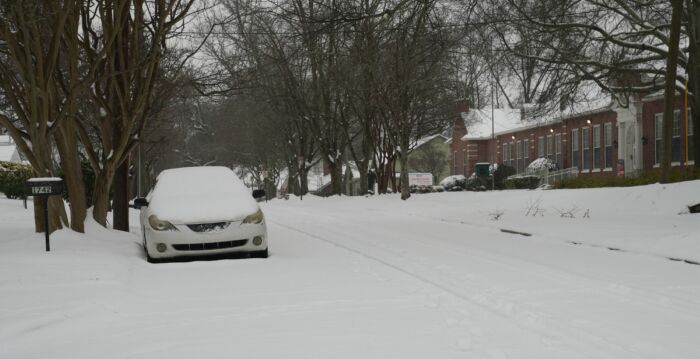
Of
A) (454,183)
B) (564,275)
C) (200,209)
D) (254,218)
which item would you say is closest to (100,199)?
(200,209)

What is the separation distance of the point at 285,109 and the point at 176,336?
43.7 meters

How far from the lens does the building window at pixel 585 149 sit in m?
47.2

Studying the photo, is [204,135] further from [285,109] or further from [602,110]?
[602,110]

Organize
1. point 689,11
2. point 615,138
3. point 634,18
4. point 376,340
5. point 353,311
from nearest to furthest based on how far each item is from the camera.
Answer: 1. point 376,340
2. point 353,311
3. point 689,11
4. point 634,18
5. point 615,138

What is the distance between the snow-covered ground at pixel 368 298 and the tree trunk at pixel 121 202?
2816mm

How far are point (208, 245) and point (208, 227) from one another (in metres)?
0.31

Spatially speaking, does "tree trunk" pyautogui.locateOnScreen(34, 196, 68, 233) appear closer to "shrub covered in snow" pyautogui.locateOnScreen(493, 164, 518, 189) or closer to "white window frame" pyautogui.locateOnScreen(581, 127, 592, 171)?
"white window frame" pyautogui.locateOnScreen(581, 127, 592, 171)

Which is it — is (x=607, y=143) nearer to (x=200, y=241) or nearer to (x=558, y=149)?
(x=558, y=149)

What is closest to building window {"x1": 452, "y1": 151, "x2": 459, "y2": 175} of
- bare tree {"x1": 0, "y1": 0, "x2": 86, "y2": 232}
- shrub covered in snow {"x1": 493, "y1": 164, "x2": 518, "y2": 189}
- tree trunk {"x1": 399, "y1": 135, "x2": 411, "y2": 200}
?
shrub covered in snow {"x1": 493, "y1": 164, "x2": 518, "y2": 189}

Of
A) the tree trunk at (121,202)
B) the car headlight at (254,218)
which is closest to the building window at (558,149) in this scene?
the tree trunk at (121,202)

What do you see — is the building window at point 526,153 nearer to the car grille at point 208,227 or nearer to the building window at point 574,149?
the building window at point 574,149

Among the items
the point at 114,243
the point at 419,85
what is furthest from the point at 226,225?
the point at 419,85

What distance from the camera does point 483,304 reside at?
26.6 feet

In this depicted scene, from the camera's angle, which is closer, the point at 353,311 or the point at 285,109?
the point at 353,311
